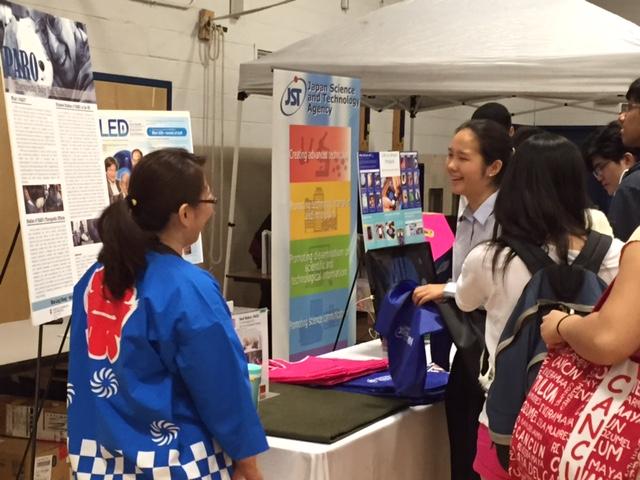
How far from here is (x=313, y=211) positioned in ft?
13.2

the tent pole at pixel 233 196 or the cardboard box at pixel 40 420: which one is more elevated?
the tent pole at pixel 233 196

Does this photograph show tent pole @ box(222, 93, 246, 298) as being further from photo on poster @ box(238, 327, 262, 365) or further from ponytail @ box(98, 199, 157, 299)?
ponytail @ box(98, 199, 157, 299)

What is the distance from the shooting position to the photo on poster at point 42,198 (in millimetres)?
2303

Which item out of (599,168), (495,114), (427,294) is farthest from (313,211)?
(427,294)

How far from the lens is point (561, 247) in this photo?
77.4 inches

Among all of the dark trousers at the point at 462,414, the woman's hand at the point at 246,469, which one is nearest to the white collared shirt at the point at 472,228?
the dark trousers at the point at 462,414

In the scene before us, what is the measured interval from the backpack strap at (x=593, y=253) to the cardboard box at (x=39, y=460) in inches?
71.7

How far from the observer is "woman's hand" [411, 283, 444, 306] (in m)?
2.52

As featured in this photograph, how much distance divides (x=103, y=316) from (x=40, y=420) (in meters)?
1.40

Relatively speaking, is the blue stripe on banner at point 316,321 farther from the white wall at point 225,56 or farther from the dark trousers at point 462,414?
the white wall at point 225,56

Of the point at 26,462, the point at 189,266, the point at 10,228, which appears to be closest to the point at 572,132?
the point at 10,228

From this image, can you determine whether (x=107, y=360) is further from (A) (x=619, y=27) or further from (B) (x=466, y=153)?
(A) (x=619, y=27)

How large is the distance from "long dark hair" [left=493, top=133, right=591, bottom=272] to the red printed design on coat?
0.83 m

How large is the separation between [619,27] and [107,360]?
385 cm
